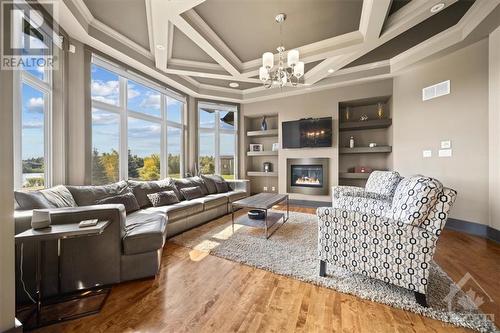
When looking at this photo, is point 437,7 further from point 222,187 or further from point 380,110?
point 222,187

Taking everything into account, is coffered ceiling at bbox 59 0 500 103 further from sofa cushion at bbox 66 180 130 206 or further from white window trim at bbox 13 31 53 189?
sofa cushion at bbox 66 180 130 206

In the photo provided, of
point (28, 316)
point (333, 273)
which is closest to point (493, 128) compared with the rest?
point (333, 273)

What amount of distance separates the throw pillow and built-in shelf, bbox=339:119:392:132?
3169 millimetres

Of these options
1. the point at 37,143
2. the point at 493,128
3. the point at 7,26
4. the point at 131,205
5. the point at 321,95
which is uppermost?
the point at 321,95

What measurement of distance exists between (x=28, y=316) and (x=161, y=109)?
392 centimetres

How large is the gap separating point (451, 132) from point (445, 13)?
179 centimetres

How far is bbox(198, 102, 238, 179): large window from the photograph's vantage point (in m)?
5.57

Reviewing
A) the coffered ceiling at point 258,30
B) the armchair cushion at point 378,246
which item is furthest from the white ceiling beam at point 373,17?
the armchair cushion at point 378,246

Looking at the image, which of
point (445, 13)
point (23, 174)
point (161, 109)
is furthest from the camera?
point (161, 109)

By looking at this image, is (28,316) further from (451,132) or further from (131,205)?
(451,132)

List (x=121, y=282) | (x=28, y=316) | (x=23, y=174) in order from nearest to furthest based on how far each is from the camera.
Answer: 1. (x=28, y=316)
2. (x=121, y=282)
3. (x=23, y=174)

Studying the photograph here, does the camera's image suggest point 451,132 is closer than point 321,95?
Yes

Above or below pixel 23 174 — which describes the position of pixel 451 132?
→ above

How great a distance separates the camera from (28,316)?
1466mm
